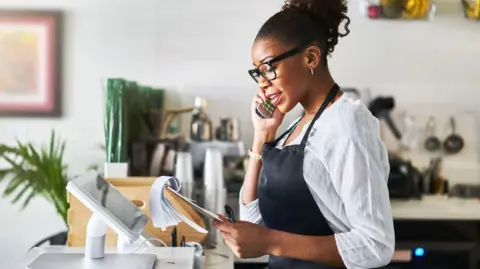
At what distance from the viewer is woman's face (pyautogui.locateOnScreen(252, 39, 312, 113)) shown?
1.46 metres

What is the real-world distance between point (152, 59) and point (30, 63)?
22.8 inches

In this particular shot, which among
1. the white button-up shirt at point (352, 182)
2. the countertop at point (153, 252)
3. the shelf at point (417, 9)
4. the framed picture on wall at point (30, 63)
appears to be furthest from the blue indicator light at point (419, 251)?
the framed picture on wall at point (30, 63)

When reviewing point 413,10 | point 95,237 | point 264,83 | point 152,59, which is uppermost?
point 413,10

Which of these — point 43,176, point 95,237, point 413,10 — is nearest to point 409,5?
point 413,10

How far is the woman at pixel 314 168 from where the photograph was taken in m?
1.31

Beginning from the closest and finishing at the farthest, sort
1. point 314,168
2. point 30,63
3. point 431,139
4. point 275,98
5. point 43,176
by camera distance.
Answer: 1. point 314,168
2. point 275,98
3. point 43,176
4. point 30,63
5. point 431,139

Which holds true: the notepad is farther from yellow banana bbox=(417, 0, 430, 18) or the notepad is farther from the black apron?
yellow banana bbox=(417, 0, 430, 18)

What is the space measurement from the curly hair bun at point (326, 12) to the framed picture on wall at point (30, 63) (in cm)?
179

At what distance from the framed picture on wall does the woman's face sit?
177cm

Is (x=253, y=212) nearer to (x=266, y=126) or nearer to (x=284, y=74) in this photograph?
(x=266, y=126)

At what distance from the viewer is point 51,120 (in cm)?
304

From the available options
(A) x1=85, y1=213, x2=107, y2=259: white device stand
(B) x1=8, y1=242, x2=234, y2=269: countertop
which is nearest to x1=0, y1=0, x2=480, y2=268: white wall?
(B) x1=8, y1=242, x2=234, y2=269: countertop

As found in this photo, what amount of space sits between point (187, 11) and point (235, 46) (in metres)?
0.29

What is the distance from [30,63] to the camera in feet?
9.84
